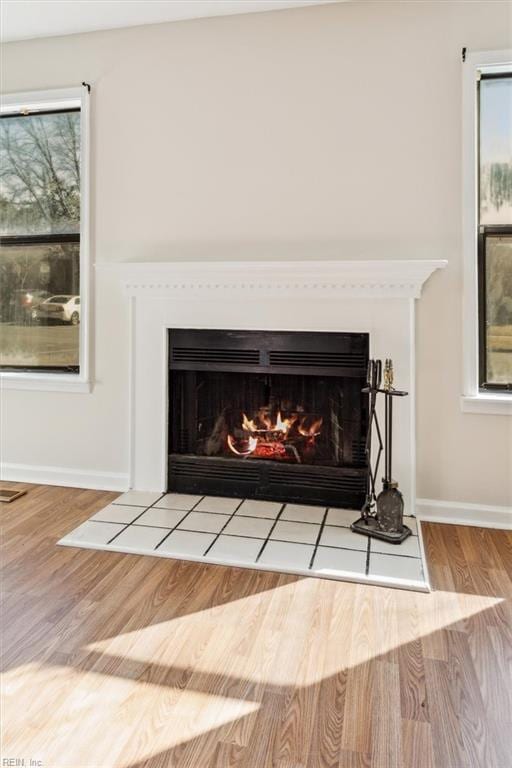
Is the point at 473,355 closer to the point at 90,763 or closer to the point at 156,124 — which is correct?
the point at 156,124

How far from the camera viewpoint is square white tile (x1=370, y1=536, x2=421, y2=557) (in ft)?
8.16

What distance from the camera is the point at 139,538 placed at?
2.62 meters

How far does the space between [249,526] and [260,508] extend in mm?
264

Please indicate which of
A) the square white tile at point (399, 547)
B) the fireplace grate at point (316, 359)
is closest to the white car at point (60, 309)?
the fireplace grate at point (316, 359)

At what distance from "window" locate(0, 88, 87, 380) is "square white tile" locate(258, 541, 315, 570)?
1.67 metres

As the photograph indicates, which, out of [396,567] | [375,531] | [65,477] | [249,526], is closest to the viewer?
[396,567]

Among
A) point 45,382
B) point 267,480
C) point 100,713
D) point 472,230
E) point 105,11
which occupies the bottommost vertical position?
point 100,713

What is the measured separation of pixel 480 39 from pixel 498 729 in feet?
10.1

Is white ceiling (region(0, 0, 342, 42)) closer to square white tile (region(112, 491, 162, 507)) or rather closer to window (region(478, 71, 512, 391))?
window (region(478, 71, 512, 391))

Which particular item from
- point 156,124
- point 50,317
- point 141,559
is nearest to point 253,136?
point 156,124

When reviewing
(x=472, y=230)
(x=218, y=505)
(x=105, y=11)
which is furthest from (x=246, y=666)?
(x=105, y=11)

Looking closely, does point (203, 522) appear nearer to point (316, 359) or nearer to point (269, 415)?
point (269, 415)

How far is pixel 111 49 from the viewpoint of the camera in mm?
3275

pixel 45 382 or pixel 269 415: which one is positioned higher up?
pixel 45 382
